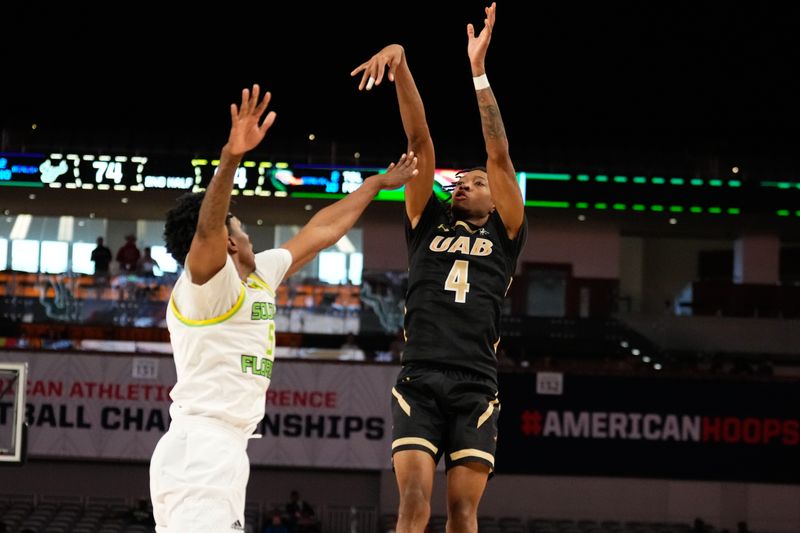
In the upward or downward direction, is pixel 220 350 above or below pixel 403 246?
below

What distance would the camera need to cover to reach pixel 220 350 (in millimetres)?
4984

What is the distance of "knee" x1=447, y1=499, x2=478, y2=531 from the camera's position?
5.88 m

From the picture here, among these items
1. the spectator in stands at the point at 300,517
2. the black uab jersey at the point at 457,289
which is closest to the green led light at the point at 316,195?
the spectator in stands at the point at 300,517

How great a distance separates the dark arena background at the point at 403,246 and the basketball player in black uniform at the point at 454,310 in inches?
502

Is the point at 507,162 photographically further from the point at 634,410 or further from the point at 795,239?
the point at 795,239

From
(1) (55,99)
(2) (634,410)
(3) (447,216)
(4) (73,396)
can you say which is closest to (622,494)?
(2) (634,410)

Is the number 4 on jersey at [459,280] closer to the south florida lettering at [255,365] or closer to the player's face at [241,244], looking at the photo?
the player's face at [241,244]

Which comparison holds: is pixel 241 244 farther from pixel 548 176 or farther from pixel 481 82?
pixel 548 176

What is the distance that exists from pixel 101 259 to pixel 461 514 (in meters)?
17.3

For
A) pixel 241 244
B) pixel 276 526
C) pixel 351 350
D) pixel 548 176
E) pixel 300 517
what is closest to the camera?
pixel 241 244

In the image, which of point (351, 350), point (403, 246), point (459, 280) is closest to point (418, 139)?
point (459, 280)

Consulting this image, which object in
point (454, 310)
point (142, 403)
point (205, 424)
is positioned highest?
point (454, 310)

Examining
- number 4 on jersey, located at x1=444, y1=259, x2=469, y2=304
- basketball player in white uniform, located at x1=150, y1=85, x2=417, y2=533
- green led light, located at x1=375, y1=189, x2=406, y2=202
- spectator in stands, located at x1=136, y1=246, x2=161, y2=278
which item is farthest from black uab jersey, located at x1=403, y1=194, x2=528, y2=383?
green led light, located at x1=375, y1=189, x2=406, y2=202

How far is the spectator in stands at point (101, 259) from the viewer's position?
815 inches
